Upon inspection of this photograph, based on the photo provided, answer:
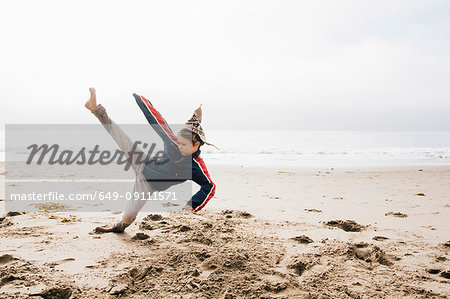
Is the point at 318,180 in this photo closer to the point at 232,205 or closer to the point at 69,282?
the point at 232,205

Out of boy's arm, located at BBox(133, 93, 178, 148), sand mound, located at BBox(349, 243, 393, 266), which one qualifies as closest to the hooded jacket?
boy's arm, located at BBox(133, 93, 178, 148)

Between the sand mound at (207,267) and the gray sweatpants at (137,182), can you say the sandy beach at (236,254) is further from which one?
the gray sweatpants at (137,182)

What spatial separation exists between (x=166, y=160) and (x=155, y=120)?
503 millimetres

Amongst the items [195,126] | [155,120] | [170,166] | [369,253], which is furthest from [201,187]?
[369,253]

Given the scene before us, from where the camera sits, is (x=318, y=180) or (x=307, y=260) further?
(x=318, y=180)

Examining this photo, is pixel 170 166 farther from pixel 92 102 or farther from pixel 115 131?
pixel 92 102

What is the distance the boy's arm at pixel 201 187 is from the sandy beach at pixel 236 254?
1.38 ft

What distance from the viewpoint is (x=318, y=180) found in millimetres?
9242

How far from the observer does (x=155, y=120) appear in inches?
140

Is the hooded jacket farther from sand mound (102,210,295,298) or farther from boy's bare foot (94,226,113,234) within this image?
boy's bare foot (94,226,113,234)

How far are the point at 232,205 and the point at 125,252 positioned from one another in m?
2.85

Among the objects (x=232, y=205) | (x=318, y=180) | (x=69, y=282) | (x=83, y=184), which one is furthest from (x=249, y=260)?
(x=318, y=180)

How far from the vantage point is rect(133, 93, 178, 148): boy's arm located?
3.54 metres

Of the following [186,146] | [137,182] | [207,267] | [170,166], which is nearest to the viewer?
[207,267]
